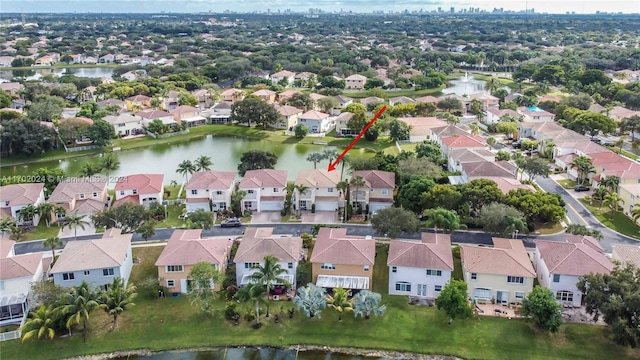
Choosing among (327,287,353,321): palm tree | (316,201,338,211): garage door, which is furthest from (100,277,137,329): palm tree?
(316,201,338,211): garage door

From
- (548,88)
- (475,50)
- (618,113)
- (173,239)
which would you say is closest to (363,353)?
(173,239)

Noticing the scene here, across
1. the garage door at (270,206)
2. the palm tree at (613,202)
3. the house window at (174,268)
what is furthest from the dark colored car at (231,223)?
the palm tree at (613,202)

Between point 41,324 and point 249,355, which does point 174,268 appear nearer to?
point 41,324

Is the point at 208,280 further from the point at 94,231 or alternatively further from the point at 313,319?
the point at 94,231

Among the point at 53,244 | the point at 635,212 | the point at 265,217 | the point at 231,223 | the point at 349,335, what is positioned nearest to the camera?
the point at 349,335

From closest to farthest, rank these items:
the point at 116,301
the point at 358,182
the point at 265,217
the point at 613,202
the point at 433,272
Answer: the point at 116,301 → the point at 433,272 → the point at 613,202 → the point at 358,182 → the point at 265,217

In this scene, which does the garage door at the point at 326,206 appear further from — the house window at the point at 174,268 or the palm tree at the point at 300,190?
the house window at the point at 174,268

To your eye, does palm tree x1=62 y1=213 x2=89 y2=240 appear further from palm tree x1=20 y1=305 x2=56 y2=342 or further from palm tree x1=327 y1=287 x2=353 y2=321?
palm tree x1=327 y1=287 x2=353 y2=321

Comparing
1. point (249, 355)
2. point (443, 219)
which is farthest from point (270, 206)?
point (249, 355)
